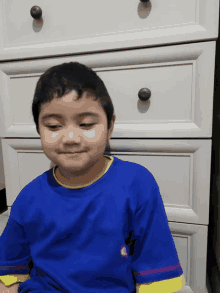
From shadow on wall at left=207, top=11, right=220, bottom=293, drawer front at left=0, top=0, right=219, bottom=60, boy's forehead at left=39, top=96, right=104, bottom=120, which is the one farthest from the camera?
shadow on wall at left=207, top=11, right=220, bottom=293

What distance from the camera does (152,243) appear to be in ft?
A: 1.47

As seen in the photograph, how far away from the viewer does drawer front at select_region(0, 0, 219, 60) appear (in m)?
0.52

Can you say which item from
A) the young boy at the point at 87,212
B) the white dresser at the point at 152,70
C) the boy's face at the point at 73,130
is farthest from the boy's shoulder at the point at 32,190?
the white dresser at the point at 152,70

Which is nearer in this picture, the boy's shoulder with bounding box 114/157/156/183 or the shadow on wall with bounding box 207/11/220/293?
the boy's shoulder with bounding box 114/157/156/183

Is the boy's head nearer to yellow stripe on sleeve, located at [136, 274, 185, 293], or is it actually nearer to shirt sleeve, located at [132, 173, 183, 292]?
shirt sleeve, located at [132, 173, 183, 292]

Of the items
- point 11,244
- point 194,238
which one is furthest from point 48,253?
point 194,238

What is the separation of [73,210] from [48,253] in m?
0.12

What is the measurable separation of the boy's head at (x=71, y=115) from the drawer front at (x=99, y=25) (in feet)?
0.64

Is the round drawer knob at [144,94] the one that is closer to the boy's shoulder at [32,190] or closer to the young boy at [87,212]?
the young boy at [87,212]

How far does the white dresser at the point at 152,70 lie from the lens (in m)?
0.53

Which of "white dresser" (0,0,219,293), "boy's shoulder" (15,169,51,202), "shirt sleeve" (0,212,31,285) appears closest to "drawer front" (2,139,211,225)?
"white dresser" (0,0,219,293)

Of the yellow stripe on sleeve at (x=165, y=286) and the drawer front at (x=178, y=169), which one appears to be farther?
the drawer front at (x=178, y=169)

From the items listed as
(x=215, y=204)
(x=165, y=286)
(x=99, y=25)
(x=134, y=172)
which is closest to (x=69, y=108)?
(x=134, y=172)

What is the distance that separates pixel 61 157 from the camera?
43 cm
